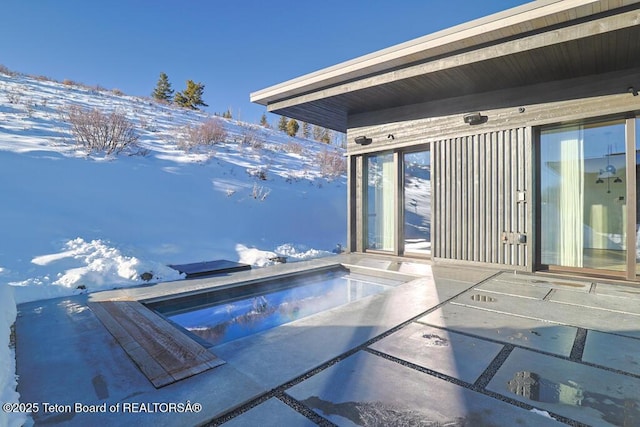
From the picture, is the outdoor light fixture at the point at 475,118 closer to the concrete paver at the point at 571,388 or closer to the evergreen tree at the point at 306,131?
the concrete paver at the point at 571,388

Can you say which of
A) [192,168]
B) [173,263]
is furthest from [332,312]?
[192,168]

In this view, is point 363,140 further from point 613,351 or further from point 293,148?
point 293,148

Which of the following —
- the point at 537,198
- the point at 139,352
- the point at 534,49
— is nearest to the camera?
the point at 139,352

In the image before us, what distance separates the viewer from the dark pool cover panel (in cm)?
451

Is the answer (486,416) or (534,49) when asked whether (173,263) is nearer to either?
(486,416)

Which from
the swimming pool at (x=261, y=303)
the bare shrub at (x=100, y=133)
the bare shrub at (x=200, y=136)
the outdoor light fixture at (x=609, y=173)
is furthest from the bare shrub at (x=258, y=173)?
the outdoor light fixture at (x=609, y=173)

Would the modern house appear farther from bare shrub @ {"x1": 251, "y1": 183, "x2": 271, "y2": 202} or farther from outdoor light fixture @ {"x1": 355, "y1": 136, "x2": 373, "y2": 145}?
bare shrub @ {"x1": 251, "y1": 183, "x2": 271, "y2": 202}

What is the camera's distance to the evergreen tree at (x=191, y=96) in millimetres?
20656

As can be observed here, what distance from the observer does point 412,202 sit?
247 inches

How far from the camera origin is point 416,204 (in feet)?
20.8

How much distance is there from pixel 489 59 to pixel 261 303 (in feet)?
13.2

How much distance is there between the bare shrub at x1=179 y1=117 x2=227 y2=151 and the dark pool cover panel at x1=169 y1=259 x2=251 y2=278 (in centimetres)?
707

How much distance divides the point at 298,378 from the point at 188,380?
0.60 metres

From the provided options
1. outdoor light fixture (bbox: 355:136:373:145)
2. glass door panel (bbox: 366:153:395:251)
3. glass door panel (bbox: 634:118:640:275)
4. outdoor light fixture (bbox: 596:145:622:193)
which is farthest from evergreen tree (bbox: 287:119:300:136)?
glass door panel (bbox: 634:118:640:275)
